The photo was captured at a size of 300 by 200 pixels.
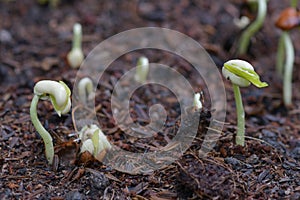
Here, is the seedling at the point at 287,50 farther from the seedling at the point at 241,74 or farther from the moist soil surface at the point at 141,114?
the seedling at the point at 241,74

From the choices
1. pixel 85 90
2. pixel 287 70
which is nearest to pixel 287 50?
pixel 287 70

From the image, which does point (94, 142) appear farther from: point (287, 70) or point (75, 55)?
point (287, 70)

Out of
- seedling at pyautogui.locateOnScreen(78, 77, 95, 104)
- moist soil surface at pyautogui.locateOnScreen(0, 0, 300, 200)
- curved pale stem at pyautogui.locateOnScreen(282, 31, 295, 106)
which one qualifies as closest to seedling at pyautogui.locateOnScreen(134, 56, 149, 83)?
moist soil surface at pyautogui.locateOnScreen(0, 0, 300, 200)

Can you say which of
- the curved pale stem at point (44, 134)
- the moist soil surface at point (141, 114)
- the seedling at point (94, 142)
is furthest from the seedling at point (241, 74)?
the curved pale stem at point (44, 134)

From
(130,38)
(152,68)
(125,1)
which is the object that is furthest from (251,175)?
(125,1)

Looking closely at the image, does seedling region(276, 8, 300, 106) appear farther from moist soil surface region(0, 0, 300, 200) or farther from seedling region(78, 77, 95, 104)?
seedling region(78, 77, 95, 104)

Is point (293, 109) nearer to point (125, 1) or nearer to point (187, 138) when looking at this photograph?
point (187, 138)
